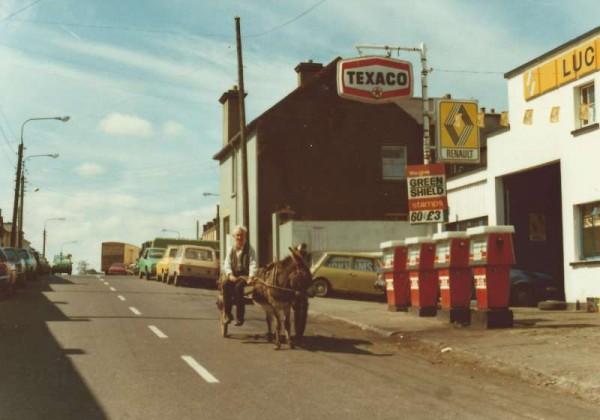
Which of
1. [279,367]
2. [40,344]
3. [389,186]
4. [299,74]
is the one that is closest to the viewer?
[279,367]

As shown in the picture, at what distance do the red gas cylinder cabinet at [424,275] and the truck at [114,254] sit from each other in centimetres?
6329

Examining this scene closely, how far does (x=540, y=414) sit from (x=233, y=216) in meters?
37.3

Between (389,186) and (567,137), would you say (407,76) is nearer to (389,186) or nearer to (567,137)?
(567,137)

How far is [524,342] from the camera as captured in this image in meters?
12.8

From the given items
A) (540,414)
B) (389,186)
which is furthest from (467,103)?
(389,186)

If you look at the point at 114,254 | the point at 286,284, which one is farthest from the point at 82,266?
the point at 286,284

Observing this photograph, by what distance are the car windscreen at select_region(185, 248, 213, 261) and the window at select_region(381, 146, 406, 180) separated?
1244cm

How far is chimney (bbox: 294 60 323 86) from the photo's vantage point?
44906mm

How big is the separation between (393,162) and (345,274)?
1612cm

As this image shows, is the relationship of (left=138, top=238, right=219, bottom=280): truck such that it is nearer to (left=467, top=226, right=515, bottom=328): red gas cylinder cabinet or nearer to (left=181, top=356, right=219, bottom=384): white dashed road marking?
(left=467, top=226, right=515, bottom=328): red gas cylinder cabinet

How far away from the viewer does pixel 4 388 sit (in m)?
8.80

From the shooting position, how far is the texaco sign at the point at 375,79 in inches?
816

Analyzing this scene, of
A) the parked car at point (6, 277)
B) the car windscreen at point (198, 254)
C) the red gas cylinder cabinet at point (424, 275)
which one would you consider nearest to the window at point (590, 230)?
the red gas cylinder cabinet at point (424, 275)

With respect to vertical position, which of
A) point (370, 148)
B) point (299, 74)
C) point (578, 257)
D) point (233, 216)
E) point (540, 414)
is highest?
point (299, 74)
